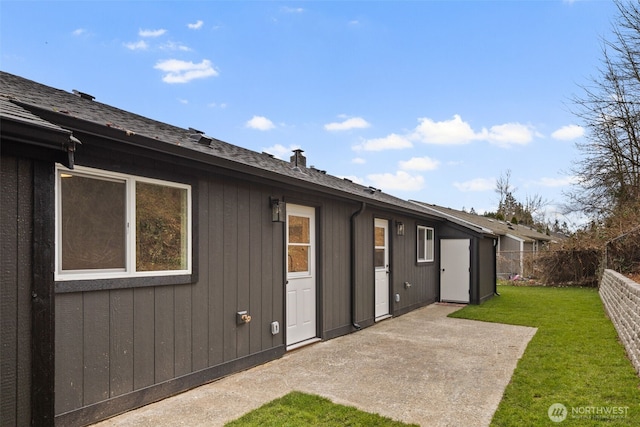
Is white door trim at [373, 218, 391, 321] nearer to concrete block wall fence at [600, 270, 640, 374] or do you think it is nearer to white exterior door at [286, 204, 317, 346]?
white exterior door at [286, 204, 317, 346]

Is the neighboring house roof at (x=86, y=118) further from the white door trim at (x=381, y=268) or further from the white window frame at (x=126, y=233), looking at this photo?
the white door trim at (x=381, y=268)

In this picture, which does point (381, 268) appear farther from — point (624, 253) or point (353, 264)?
point (624, 253)

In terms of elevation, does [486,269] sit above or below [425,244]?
below

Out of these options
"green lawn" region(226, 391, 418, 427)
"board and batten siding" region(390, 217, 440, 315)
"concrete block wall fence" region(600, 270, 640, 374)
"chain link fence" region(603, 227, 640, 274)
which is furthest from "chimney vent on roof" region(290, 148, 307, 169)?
"chain link fence" region(603, 227, 640, 274)

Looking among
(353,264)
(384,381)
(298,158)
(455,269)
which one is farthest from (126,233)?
(455,269)

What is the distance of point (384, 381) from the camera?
14.0 feet

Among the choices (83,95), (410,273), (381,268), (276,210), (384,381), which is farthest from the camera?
(410,273)

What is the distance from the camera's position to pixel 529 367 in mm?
4723

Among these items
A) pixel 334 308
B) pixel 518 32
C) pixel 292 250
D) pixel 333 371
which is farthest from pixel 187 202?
pixel 518 32

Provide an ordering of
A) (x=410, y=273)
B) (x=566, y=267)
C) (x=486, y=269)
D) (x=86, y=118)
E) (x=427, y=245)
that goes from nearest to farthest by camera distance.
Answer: (x=86, y=118), (x=410, y=273), (x=427, y=245), (x=486, y=269), (x=566, y=267)

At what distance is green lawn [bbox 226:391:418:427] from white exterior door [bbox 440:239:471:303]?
793 centimetres

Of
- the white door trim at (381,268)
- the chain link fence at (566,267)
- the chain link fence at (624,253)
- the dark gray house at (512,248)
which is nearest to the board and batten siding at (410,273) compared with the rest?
the white door trim at (381,268)

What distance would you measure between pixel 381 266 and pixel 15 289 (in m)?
6.75

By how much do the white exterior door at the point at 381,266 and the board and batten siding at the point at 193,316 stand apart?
3.20 m
